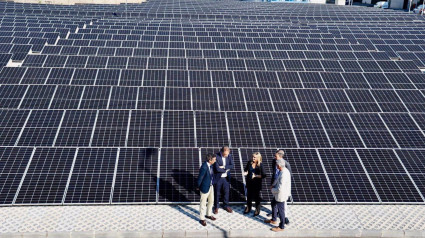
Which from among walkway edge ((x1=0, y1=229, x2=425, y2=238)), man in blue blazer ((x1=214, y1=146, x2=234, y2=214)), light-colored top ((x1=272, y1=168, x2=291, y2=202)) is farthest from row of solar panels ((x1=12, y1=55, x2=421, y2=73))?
walkway edge ((x1=0, y1=229, x2=425, y2=238))

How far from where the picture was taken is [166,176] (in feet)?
39.2

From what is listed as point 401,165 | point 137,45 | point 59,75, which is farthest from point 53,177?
point 137,45

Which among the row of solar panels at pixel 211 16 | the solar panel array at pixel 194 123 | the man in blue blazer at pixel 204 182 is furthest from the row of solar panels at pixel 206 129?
the row of solar panels at pixel 211 16

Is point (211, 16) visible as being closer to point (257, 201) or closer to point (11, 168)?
point (11, 168)

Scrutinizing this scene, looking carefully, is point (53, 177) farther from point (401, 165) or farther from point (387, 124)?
point (387, 124)

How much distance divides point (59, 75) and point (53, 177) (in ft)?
30.2

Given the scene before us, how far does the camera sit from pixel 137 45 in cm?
2786

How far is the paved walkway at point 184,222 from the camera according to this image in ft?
33.4

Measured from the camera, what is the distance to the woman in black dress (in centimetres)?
1093

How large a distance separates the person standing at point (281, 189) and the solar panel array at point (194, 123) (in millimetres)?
1220

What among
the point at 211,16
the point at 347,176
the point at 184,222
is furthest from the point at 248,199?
the point at 211,16

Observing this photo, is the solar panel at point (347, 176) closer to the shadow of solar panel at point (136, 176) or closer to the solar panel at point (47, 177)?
the shadow of solar panel at point (136, 176)

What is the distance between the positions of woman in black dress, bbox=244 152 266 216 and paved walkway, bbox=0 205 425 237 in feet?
1.21

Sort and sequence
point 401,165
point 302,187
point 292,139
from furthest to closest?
point 292,139, point 401,165, point 302,187
